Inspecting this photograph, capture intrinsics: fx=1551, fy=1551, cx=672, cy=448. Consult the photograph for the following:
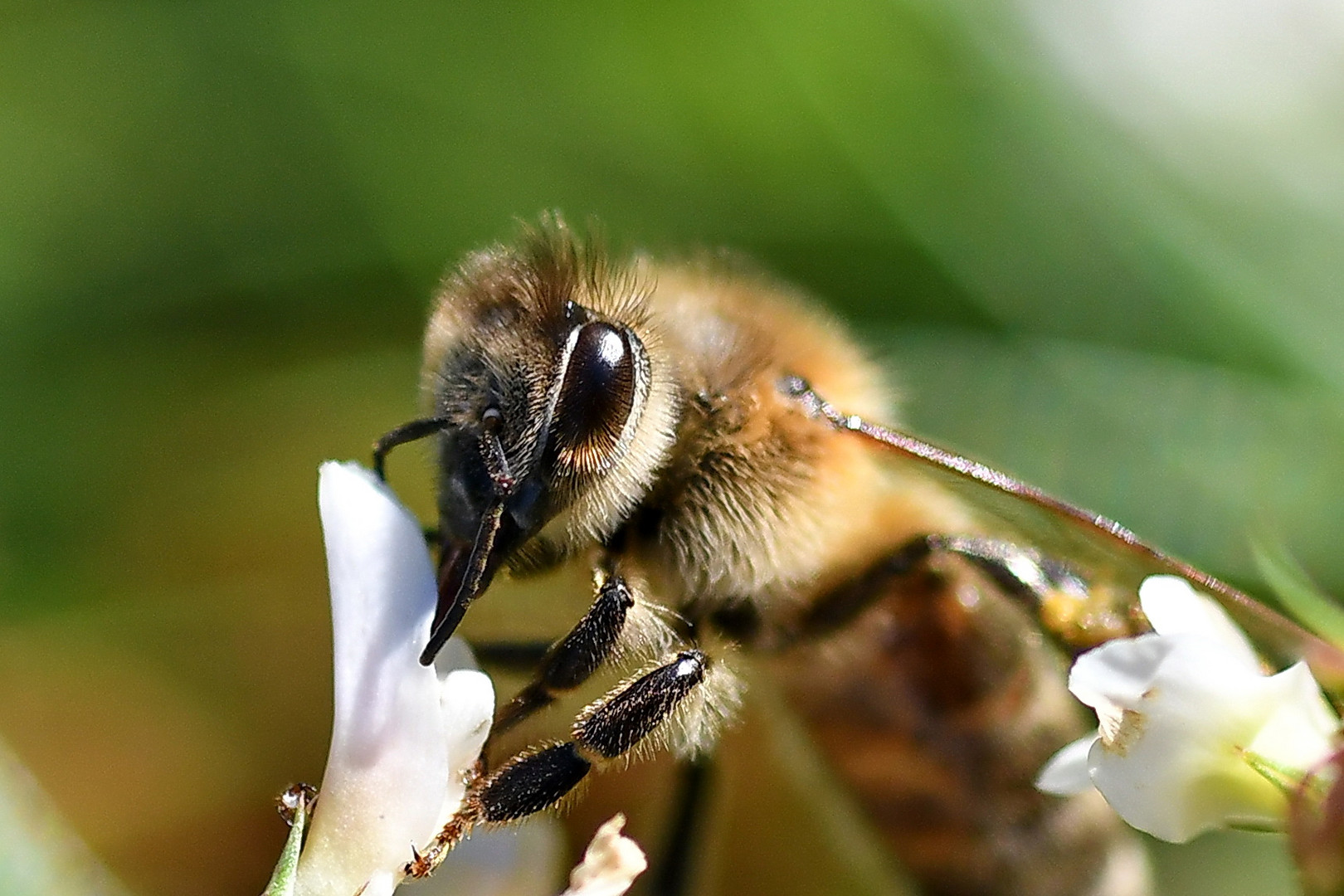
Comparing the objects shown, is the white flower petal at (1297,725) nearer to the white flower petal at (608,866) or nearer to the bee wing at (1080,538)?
the bee wing at (1080,538)

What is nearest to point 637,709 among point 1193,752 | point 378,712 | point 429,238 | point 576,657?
point 576,657

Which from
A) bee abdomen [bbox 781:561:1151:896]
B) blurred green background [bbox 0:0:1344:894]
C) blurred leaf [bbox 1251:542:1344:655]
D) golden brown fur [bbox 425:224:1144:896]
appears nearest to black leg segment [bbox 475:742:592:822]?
golden brown fur [bbox 425:224:1144:896]

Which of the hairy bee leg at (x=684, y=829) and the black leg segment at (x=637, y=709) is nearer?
the black leg segment at (x=637, y=709)

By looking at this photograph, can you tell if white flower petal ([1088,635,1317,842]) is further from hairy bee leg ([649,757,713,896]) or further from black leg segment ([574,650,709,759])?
hairy bee leg ([649,757,713,896])

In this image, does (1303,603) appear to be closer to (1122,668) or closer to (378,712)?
(1122,668)

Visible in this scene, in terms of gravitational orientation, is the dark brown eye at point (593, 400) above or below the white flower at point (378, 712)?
above

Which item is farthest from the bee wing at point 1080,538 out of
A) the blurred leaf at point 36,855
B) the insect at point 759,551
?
the blurred leaf at point 36,855

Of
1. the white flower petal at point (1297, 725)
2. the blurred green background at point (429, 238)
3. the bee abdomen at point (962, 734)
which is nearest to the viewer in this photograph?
the white flower petal at point (1297, 725)
